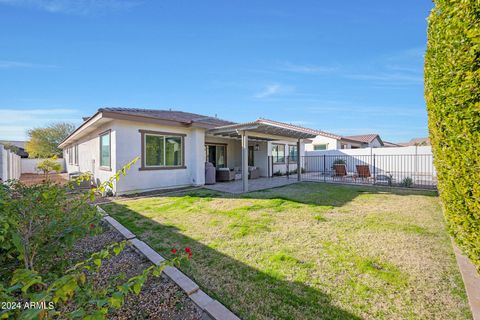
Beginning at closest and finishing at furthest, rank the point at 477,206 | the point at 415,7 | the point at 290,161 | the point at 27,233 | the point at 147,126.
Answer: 1. the point at 477,206
2. the point at 27,233
3. the point at 415,7
4. the point at 147,126
5. the point at 290,161

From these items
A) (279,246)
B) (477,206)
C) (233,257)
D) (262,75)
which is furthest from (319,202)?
(262,75)

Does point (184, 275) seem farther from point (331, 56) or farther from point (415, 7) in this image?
point (331, 56)

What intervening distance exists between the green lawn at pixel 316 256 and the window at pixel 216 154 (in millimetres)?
7272

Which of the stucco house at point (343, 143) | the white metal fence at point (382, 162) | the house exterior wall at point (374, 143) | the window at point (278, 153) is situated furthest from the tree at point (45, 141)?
the house exterior wall at point (374, 143)

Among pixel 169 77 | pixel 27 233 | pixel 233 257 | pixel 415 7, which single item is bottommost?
pixel 233 257

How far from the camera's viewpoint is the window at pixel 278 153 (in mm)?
15994

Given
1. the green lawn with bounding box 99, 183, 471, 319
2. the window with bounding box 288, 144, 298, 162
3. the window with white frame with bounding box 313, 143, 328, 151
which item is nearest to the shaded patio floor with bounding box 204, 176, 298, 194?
the green lawn with bounding box 99, 183, 471, 319

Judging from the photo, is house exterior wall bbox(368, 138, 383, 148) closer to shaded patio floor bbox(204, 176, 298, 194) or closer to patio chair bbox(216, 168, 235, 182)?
shaded patio floor bbox(204, 176, 298, 194)

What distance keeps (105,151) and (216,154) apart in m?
6.43

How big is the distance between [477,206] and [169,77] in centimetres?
1371

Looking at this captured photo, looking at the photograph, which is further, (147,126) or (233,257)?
(147,126)

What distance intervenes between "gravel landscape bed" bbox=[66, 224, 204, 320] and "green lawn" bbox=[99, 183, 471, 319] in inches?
12.9

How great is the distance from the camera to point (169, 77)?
1283cm

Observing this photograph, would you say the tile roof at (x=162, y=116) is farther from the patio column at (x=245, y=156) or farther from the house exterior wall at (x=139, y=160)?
the patio column at (x=245, y=156)
